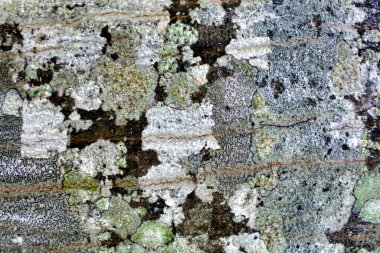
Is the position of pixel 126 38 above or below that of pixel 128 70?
above

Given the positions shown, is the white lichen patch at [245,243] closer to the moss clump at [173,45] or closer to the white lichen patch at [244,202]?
the white lichen patch at [244,202]

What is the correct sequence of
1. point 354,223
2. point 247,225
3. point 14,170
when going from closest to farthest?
point 14,170 < point 247,225 < point 354,223

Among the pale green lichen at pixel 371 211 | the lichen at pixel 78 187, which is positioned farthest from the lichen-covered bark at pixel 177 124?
the pale green lichen at pixel 371 211

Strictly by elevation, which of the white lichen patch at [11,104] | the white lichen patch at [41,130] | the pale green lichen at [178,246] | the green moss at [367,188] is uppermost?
the white lichen patch at [11,104]

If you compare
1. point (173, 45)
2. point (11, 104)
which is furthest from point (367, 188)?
point (11, 104)

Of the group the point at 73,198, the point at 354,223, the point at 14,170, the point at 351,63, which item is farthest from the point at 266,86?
the point at 14,170

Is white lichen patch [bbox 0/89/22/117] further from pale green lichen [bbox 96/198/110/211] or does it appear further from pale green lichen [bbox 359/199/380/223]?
pale green lichen [bbox 359/199/380/223]

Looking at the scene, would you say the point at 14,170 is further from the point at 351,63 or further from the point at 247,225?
the point at 351,63
